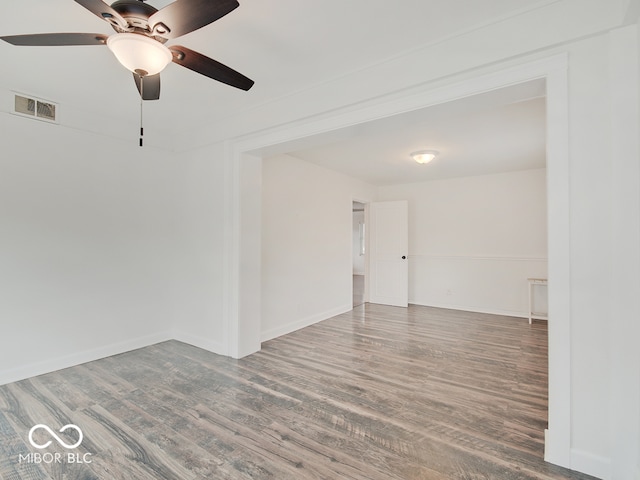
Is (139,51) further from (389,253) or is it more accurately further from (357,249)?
(357,249)

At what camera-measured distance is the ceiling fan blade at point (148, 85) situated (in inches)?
79.9

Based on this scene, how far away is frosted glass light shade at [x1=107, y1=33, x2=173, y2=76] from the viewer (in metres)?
1.58

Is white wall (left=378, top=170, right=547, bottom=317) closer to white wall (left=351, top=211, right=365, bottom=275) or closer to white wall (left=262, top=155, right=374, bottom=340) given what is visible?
white wall (left=262, top=155, right=374, bottom=340)

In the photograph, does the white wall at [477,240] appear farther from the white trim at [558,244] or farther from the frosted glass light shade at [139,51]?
the frosted glass light shade at [139,51]

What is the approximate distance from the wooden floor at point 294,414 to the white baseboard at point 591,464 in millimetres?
90

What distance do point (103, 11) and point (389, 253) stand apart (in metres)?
5.80

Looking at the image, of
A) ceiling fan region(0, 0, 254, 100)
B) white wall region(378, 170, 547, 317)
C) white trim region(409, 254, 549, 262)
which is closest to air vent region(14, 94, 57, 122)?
ceiling fan region(0, 0, 254, 100)

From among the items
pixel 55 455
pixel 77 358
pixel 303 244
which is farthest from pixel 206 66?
pixel 77 358

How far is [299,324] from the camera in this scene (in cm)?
470

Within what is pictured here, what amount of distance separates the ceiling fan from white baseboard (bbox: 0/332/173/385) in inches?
114

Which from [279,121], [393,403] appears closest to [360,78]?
[279,121]

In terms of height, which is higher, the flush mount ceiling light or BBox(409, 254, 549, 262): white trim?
the flush mount ceiling light

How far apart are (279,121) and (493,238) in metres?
4.68

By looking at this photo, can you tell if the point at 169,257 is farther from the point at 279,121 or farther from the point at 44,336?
the point at 279,121
